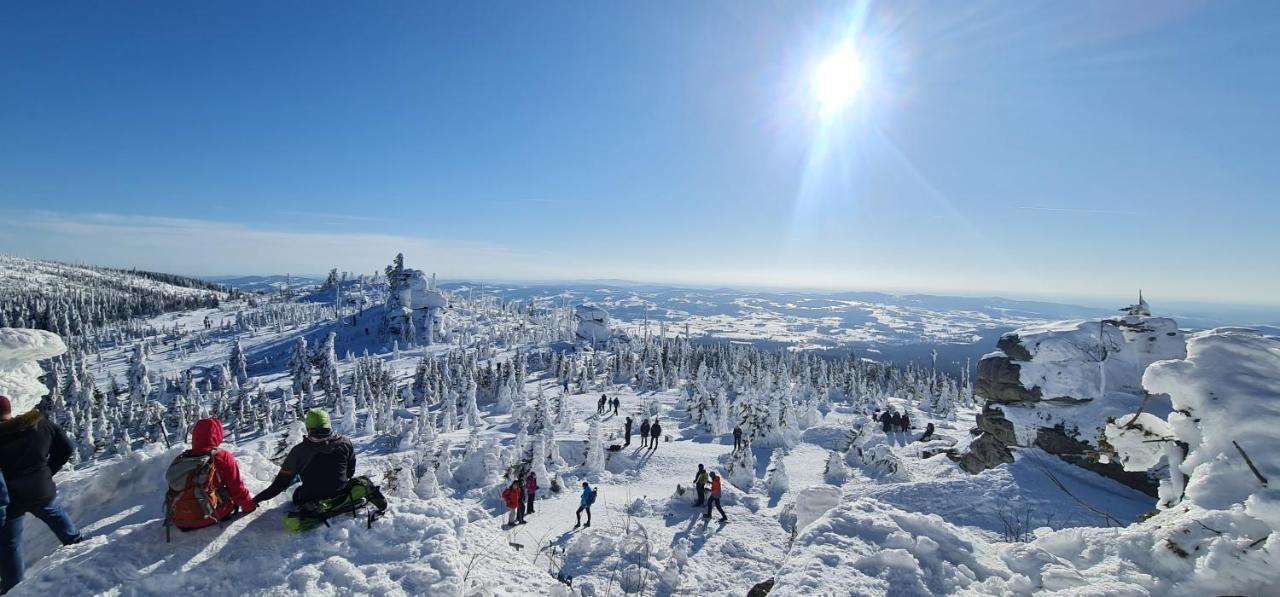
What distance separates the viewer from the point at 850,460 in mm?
25219

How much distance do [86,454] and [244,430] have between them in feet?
46.6

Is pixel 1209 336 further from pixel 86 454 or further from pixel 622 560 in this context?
pixel 86 454

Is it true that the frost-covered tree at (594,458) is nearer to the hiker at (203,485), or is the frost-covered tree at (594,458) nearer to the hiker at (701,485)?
the hiker at (701,485)

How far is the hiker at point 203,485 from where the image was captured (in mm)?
4738

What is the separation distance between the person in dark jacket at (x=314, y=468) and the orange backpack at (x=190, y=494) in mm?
436

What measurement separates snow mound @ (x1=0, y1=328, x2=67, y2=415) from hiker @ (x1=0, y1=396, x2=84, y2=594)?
13.6 inches

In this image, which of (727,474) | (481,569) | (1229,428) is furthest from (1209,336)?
(727,474)

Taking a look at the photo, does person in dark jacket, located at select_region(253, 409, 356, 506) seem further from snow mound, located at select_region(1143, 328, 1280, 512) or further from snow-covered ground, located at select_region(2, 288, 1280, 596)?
snow mound, located at select_region(1143, 328, 1280, 512)

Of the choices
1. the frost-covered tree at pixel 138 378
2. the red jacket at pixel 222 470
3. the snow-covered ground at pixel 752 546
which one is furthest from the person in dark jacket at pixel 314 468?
the frost-covered tree at pixel 138 378

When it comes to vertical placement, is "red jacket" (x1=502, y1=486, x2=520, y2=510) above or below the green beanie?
below

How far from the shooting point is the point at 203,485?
482 cm

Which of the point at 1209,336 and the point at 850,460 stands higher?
the point at 1209,336

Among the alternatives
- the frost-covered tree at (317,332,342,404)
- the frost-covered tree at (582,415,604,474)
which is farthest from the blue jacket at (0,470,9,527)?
the frost-covered tree at (317,332,342,404)

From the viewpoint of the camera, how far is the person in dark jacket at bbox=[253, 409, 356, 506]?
530 cm
